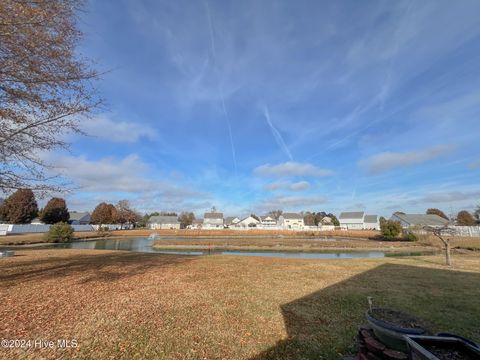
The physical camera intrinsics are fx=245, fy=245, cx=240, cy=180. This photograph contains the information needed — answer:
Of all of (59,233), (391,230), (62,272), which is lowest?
(62,272)

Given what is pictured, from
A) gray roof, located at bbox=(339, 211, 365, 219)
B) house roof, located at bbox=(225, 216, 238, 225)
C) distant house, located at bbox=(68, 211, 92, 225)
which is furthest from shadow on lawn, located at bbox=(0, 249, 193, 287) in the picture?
gray roof, located at bbox=(339, 211, 365, 219)

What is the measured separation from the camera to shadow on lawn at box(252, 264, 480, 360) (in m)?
3.90

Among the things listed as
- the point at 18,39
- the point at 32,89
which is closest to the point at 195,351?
the point at 32,89

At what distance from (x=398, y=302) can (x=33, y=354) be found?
7.02m

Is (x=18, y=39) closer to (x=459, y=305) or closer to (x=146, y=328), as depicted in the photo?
(x=146, y=328)

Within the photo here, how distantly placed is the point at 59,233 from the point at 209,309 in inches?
1281

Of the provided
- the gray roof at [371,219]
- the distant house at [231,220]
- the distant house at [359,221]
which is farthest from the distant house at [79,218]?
the gray roof at [371,219]

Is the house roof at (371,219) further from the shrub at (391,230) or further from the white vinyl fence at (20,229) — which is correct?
the white vinyl fence at (20,229)

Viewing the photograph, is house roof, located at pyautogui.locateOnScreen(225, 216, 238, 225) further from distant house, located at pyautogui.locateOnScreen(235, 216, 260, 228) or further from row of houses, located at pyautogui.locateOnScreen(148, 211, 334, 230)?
distant house, located at pyautogui.locateOnScreen(235, 216, 260, 228)

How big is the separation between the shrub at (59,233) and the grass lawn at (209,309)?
2517 cm

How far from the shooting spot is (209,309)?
5.23 meters

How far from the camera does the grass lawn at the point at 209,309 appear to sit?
373 centimetres

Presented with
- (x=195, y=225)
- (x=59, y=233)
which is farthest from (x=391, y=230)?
(x=195, y=225)

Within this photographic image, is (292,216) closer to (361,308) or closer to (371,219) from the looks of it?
(371,219)
